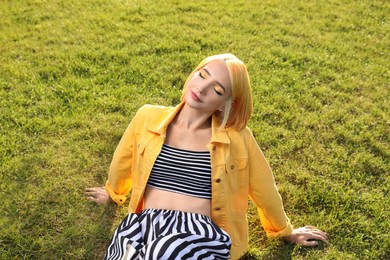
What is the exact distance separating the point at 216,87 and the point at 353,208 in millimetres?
2035

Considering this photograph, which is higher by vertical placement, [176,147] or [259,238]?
[176,147]

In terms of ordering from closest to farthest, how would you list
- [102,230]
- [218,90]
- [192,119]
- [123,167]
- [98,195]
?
1. [218,90]
2. [192,119]
3. [123,167]
4. [102,230]
5. [98,195]

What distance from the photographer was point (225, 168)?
115 inches

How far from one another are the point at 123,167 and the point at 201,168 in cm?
75

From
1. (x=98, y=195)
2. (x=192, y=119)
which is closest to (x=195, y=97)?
(x=192, y=119)

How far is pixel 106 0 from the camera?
7027 millimetres

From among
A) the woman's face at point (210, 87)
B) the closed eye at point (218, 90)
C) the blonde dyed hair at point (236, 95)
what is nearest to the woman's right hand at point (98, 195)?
the blonde dyed hair at point (236, 95)

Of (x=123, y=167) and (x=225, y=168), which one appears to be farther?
(x=123, y=167)

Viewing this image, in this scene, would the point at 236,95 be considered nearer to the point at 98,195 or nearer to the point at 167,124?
the point at 167,124

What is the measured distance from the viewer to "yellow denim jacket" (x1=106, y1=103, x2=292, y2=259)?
9.64 feet

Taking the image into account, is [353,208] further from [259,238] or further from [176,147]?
[176,147]

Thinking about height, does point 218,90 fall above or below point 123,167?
above

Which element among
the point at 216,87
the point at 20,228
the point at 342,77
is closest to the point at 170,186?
the point at 216,87

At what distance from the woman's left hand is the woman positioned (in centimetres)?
31
